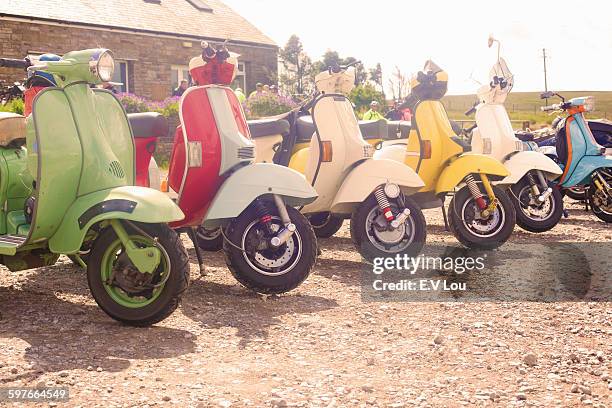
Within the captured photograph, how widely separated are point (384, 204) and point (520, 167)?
225 centimetres

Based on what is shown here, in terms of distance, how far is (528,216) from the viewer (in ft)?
→ 25.4

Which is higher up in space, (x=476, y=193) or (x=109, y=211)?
(x=109, y=211)

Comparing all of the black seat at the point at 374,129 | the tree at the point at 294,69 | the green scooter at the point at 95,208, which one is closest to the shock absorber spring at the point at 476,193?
the black seat at the point at 374,129

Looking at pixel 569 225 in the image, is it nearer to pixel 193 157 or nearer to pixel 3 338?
pixel 193 157

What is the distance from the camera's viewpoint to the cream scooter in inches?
239

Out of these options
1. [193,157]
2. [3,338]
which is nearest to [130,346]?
[3,338]

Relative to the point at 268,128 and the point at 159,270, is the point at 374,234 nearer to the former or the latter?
the point at 268,128

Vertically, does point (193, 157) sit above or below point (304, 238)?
above

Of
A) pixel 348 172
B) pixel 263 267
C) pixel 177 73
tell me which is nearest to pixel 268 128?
pixel 348 172

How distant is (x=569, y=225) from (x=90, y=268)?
5.86 metres

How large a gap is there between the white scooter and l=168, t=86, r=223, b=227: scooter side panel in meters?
3.30

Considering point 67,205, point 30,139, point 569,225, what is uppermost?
point 30,139

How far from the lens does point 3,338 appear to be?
160 inches

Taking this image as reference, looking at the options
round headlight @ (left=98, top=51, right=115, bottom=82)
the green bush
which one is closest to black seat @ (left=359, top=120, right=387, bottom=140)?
round headlight @ (left=98, top=51, right=115, bottom=82)
